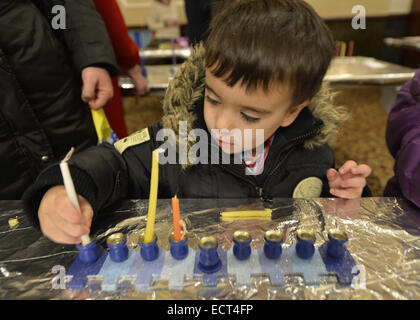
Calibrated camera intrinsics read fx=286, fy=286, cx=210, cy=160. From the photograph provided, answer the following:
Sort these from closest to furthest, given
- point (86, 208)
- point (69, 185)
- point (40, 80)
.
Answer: point (69, 185), point (86, 208), point (40, 80)

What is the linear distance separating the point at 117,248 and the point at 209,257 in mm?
156

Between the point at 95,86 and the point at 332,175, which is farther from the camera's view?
the point at 95,86

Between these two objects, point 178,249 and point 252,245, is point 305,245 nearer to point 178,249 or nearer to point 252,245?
point 252,245

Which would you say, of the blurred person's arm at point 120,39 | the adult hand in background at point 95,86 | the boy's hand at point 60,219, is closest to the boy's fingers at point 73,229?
the boy's hand at point 60,219

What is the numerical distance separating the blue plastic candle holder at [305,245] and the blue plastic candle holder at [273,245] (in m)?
0.03

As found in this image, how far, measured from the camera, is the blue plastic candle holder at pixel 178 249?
1.59 feet

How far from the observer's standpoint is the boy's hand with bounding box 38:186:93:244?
0.48m

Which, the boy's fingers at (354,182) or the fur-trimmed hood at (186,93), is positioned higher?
the fur-trimmed hood at (186,93)

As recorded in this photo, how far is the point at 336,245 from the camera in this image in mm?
486

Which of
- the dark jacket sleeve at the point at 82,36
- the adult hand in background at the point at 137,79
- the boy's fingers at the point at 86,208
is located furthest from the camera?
the adult hand in background at the point at 137,79

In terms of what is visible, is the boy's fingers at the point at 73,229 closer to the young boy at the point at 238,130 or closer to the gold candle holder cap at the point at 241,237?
the young boy at the point at 238,130

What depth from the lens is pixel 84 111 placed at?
921mm

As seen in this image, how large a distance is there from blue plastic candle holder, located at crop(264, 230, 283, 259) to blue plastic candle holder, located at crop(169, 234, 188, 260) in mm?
140

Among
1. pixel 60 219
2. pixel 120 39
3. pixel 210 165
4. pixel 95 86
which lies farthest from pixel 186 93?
pixel 120 39
